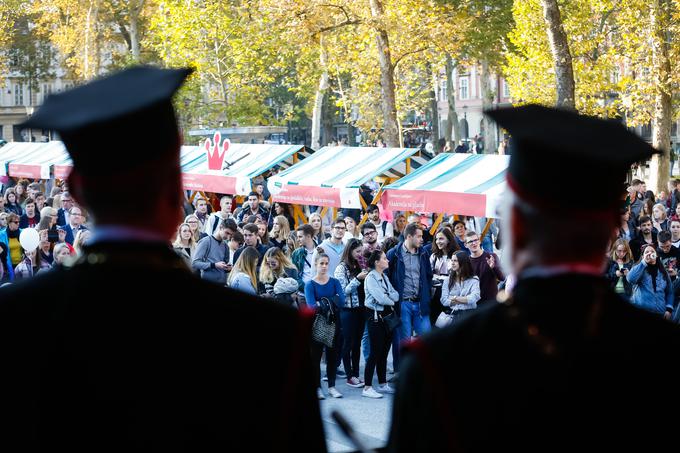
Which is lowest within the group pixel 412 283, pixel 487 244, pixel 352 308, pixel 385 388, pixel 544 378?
pixel 385 388

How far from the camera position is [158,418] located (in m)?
2.45

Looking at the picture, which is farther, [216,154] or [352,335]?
[216,154]

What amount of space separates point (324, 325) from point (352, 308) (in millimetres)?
520

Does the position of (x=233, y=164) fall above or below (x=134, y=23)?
below

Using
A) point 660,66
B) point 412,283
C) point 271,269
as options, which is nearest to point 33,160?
point 660,66

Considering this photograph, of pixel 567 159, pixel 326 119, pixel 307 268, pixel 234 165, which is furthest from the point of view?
pixel 326 119

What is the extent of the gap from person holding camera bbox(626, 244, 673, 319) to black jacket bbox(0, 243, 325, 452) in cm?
1012

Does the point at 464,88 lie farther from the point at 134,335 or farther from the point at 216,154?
the point at 134,335

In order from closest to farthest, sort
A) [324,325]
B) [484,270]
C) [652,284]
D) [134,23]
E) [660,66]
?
[324,325] < [652,284] < [484,270] < [660,66] < [134,23]

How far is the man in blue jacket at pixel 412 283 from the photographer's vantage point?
1258 centimetres

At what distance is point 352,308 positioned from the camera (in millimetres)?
12281

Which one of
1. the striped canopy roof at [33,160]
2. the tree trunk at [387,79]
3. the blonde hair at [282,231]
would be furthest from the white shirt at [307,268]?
the tree trunk at [387,79]

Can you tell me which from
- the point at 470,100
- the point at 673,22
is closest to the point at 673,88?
the point at 673,22

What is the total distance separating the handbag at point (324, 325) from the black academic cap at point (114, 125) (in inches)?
366
